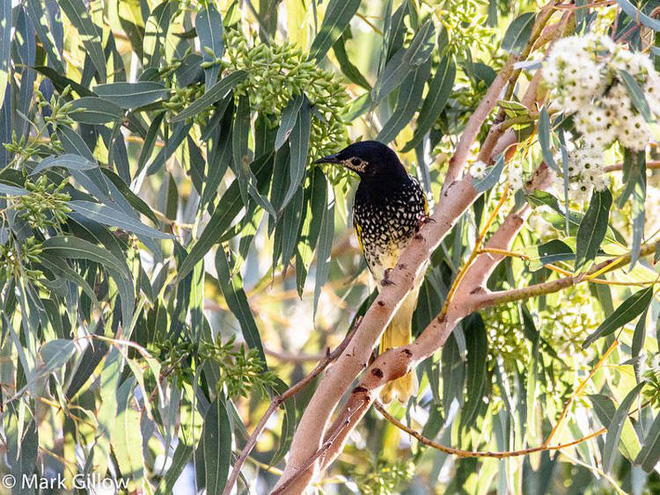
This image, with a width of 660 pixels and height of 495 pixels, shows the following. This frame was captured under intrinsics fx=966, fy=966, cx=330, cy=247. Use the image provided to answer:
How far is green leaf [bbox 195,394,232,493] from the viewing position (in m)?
2.66

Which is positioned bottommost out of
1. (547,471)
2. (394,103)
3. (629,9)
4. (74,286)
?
(547,471)

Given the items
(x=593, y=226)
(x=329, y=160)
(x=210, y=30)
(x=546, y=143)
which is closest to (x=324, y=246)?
(x=329, y=160)

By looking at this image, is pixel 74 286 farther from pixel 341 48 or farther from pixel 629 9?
pixel 629 9

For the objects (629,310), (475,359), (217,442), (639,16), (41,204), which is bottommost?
(217,442)

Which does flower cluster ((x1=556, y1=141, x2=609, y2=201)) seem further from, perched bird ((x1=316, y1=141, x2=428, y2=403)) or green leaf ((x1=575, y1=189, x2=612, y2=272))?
perched bird ((x1=316, y1=141, x2=428, y2=403))

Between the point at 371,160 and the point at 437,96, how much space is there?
0.61m

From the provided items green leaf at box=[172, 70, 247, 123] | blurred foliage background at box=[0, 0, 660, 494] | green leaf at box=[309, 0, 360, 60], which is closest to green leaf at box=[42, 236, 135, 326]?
blurred foliage background at box=[0, 0, 660, 494]

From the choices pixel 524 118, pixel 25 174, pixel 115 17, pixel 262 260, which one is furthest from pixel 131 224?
pixel 262 260

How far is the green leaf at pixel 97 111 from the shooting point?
2.52 meters

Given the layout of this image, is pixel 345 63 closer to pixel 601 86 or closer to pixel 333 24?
pixel 333 24

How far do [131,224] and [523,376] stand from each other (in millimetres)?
1686

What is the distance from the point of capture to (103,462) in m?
2.50

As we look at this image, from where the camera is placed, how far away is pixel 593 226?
86.0 inches

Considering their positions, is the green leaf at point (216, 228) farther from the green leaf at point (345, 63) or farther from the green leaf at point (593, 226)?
the green leaf at point (593, 226)
